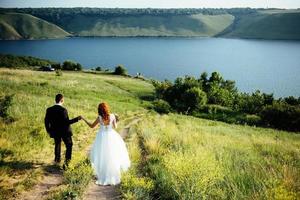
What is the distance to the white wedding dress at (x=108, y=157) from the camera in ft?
37.3

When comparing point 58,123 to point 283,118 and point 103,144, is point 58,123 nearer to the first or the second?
point 103,144

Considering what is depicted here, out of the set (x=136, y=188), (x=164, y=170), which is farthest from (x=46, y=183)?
(x=164, y=170)

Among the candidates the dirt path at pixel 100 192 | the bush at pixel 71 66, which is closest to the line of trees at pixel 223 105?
the dirt path at pixel 100 192

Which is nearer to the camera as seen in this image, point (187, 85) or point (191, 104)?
point (191, 104)

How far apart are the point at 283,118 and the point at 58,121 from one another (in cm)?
5367

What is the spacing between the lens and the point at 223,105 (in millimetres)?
73625

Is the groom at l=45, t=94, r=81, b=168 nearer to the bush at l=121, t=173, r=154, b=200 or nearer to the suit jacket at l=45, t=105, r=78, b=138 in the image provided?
the suit jacket at l=45, t=105, r=78, b=138

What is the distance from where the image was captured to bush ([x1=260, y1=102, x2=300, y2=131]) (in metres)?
58.2

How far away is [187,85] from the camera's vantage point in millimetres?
68938

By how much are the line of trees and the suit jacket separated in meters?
36.8

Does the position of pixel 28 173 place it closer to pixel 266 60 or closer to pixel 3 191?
pixel 3 191

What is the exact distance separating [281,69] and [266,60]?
36.4 meters


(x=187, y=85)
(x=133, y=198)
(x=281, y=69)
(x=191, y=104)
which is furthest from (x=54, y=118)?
(x=281, y=69)

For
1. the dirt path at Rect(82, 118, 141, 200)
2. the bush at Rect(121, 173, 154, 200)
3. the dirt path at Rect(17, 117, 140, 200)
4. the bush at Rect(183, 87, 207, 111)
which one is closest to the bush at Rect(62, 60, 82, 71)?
the bush at Rect(183, 87, 207, 111)
